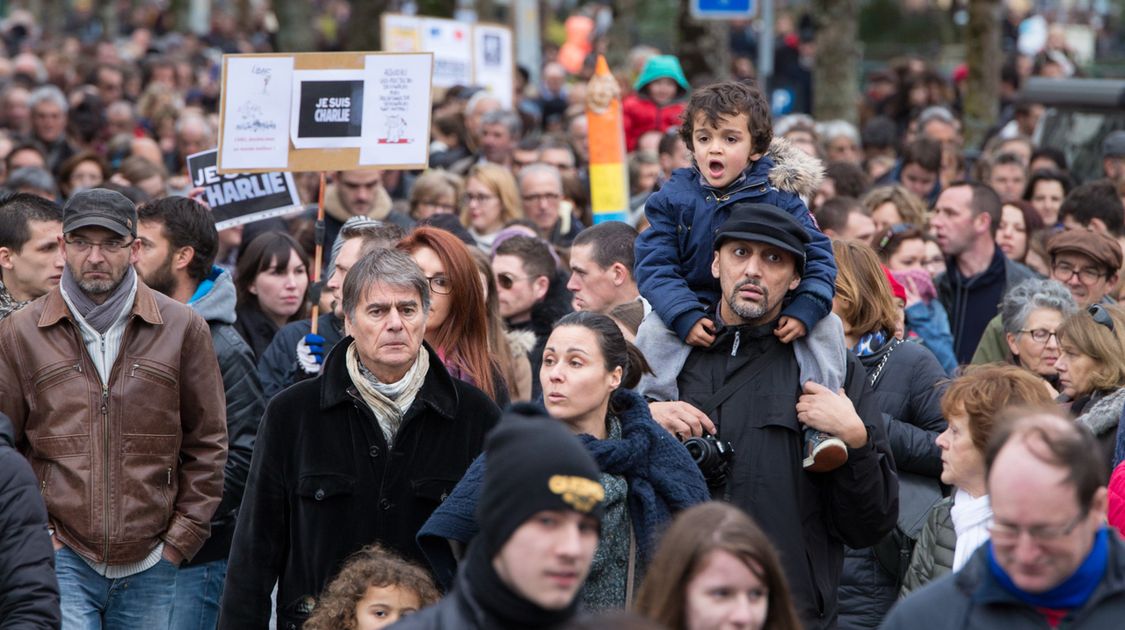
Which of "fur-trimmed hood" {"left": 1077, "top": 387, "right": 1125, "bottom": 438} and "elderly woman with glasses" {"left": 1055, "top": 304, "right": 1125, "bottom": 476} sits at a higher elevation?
"elderly woman with glasses" {"left": 1055, "top": 304, "right": 1125, "bottom": 476}

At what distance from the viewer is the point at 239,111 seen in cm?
817

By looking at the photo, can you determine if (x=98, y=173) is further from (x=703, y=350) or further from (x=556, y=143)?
(x=703, y=350)

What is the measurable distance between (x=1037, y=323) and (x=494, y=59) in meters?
10.8

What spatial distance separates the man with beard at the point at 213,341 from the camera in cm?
625

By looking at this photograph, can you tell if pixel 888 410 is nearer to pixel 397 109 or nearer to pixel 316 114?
pixel 397 109

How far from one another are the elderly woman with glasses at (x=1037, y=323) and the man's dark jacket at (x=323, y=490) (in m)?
3.23

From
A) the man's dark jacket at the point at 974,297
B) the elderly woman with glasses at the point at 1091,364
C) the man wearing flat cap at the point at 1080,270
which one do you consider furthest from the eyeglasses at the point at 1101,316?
the man's dark jacket at the point at 974,297

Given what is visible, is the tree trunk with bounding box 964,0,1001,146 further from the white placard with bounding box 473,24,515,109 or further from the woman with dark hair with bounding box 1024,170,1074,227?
the woman with dark hair with bounding box 1024,170,1074,227

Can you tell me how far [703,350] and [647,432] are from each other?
475mm

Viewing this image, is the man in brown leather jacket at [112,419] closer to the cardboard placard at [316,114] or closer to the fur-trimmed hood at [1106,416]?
the cardboard placard at [316,114]

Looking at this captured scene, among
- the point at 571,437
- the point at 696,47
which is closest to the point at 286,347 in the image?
the point at 571,437

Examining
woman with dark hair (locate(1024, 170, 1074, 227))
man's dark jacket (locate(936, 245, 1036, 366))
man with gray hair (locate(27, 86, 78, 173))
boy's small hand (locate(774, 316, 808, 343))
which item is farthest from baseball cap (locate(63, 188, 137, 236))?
man with gray hair (locate(27, 86, 78, 173))

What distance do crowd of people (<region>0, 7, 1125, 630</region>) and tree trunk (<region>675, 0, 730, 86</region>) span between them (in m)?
14.1

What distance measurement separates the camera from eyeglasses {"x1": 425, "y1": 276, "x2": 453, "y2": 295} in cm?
637
